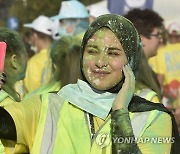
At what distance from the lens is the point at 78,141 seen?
322cm

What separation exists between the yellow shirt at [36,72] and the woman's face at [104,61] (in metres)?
4.09

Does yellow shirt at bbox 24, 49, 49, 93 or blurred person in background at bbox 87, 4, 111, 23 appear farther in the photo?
blurred person in background at bbox 87, 4, 111, 23

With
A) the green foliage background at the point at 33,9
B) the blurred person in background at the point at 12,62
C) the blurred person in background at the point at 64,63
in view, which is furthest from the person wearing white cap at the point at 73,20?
the green foliage background at the point at 33,9

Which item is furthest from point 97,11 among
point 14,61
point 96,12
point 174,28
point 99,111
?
point 99,111

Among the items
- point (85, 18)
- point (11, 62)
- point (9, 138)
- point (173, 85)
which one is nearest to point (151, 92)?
point (11, 62)

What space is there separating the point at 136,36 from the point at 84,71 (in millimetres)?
351

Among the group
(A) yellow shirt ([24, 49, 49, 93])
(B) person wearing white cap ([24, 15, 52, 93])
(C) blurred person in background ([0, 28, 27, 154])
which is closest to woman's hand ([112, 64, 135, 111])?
(C) blurred person in background ([0, 28, 27, 154])

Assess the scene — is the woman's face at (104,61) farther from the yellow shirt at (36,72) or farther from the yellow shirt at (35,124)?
Answer: the yellow shirt at (36,72)

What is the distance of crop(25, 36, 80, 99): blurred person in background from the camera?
5.50 meters

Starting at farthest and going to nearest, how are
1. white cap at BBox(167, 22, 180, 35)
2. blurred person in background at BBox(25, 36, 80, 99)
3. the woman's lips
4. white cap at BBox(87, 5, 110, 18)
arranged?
white cap at BBox(167, 22, 180, 35)
white cap at BBox(87, 5, 110, 18)
blurred person in background at BBox(25, 36, 80, 99)
the woman's lips

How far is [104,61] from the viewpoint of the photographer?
11.0ft

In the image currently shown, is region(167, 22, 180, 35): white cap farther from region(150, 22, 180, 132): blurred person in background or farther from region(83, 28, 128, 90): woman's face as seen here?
region(83, 28, 128, 90): woman's face

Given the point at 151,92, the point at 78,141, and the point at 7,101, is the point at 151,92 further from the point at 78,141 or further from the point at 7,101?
the point at 78,141

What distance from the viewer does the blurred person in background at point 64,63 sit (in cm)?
550
